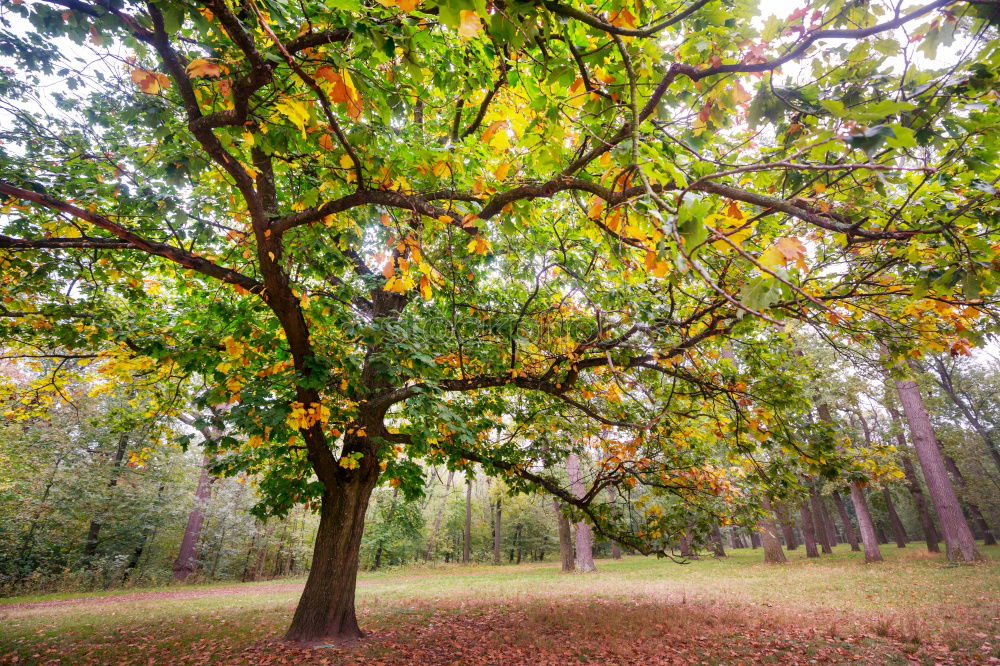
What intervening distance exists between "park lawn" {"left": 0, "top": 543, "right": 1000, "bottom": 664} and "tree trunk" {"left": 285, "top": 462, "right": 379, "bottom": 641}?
39cm

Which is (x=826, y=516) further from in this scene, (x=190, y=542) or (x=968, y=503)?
(x=190, y=542)

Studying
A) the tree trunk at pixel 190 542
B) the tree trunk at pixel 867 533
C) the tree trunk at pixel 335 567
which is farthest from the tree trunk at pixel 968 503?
the tree trunk at pixel 190 542

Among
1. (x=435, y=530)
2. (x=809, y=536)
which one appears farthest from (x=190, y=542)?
(x=809, y=536)

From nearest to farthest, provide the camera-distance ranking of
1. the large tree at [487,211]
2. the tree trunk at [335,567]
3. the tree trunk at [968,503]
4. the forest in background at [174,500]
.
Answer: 1. the large tree at [487,211]
2. the tree trunk at [335,567]
3. the forest in background at [174,500]
4. the tree trunk at [968,503]

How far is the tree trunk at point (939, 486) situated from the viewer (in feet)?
43.2

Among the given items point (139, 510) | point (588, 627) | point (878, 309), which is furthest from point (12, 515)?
point (878, 309)

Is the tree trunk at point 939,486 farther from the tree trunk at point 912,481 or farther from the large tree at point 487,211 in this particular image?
the large tree at point 487,211

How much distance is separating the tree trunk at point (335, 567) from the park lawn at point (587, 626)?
393 mm

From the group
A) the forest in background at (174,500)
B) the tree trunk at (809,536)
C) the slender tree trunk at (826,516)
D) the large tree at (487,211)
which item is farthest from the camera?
the slender tree trunk at (826,516)

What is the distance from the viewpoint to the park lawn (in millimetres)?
5719

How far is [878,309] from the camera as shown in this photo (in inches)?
175

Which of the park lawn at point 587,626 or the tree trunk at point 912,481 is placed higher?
the tree trunk at point 912,481

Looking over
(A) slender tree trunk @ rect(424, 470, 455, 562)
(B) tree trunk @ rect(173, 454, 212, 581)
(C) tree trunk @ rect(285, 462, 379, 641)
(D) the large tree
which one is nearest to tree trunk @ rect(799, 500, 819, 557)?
(D) the large tree

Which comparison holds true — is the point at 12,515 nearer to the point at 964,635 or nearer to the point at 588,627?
the point at 588,627
